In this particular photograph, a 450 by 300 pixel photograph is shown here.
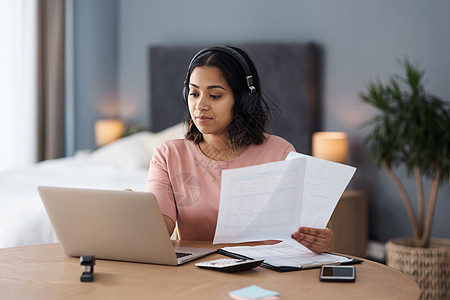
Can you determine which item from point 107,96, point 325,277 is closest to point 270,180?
point 325,277

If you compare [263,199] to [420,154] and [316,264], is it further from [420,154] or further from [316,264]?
[420,154]

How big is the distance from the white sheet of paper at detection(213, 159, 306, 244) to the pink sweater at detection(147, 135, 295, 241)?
310mm

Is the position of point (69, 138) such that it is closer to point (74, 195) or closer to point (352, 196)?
point (352, 196)

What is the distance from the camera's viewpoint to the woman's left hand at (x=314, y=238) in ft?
4.48

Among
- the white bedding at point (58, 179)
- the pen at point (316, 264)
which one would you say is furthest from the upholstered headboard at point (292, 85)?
the pen at point (316, 264)

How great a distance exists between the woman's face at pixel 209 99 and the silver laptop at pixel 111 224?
47 centimetres

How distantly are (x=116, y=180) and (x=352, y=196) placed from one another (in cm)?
140

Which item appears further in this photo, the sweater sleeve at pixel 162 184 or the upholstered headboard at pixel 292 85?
the upholstered headboard at pixel 292 85

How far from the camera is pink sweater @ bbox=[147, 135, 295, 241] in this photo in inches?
65.8

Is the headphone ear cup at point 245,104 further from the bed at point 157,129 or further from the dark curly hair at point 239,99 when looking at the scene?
the bed at point 157,129

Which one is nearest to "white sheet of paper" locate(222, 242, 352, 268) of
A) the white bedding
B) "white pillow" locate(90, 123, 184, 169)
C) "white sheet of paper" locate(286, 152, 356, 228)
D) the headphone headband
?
"white sheet of paper" locate(286, 152, 356, 228)

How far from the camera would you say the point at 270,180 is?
4.26ft

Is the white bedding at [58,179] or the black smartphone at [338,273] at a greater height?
the black smartphone at [338,273]

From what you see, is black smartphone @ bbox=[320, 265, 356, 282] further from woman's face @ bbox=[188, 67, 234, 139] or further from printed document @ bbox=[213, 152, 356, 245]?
woman's face @ bbox=[188, 67, 234, 139]
